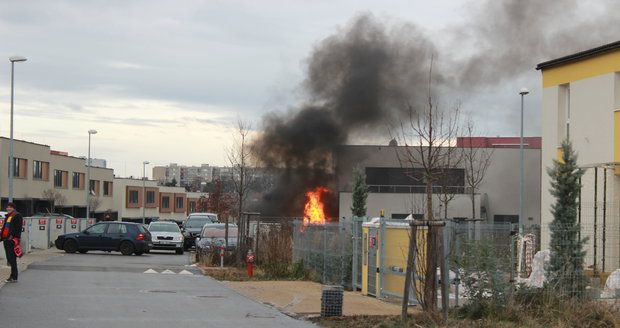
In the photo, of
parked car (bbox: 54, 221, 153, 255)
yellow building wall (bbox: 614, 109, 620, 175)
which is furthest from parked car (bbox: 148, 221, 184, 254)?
yellow building wall (bbox: 614, 109, 620, 175)

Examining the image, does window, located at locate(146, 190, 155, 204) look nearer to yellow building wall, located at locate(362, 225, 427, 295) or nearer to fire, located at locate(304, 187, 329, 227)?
fire, located at locate(304, 187, 329, 227)

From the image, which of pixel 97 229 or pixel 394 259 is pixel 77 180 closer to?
pixel 97 229

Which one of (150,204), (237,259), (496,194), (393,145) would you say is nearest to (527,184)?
(496,194)

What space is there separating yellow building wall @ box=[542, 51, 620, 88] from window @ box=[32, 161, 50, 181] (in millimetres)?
46508

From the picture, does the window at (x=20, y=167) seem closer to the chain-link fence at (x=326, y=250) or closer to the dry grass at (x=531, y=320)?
the chain-link fence at (x=326, y=250)

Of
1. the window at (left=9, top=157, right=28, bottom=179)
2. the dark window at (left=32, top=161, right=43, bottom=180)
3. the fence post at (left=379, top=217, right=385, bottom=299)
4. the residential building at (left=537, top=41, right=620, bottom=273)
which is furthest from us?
the dark window at (left=32, top=161, right=43, bottom=180)

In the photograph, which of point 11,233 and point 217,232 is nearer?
point 11,233

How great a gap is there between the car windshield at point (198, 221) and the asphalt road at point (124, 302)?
18.0 metres

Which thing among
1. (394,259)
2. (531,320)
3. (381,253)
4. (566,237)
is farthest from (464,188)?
(531,320)

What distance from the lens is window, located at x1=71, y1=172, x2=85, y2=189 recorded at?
74144 mm

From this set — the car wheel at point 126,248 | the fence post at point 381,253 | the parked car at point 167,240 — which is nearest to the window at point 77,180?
the parked car at point 167,240

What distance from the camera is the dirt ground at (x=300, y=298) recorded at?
14.3 meters

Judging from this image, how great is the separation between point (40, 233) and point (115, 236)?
14.8 feet

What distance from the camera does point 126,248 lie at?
32.4m
